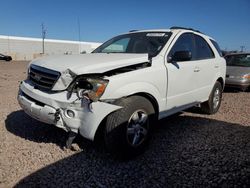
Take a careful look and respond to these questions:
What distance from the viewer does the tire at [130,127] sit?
2.95m

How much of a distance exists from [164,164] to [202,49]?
9.12 ft

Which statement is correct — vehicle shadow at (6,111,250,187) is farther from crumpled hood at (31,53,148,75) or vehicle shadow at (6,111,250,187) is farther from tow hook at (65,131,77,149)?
crumpled hood at (31,53,148,75)

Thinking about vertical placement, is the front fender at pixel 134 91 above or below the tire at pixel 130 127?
above

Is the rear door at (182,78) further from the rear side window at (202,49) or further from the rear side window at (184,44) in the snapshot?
the rear side window at (202,49)

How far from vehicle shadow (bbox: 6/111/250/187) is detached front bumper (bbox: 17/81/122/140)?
50 cm

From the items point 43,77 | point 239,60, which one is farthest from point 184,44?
point 239,60

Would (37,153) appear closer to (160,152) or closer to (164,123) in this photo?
(160,152)

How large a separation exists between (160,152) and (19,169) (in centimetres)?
193

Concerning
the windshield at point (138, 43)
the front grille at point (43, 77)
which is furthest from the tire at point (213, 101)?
the front grille at point (43, 77)

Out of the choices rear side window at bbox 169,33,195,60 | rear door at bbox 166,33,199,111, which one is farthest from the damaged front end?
rear side window at bbox 169,33,195,60

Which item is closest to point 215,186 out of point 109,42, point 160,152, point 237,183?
point 237,183

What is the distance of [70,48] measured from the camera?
69875 millimetres

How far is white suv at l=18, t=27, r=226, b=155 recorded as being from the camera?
2.86m

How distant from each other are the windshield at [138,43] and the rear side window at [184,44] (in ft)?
0.64
